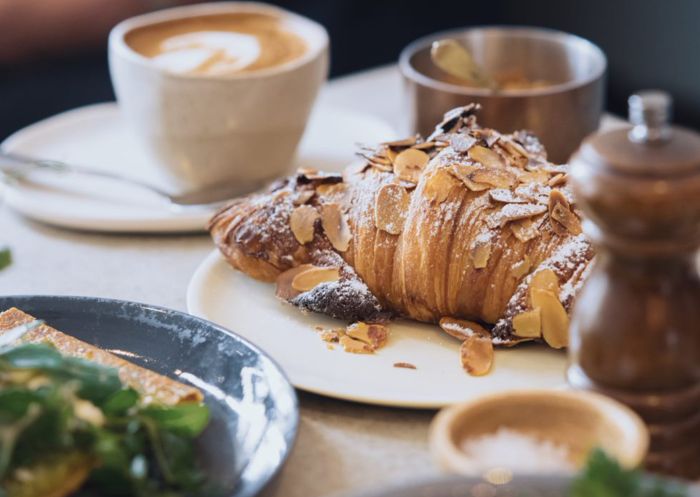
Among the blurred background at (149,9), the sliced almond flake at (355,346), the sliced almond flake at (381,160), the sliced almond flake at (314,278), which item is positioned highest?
the sliced almond flake at (381,160)

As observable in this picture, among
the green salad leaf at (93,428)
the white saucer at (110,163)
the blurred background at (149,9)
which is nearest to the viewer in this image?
the green salad leaf at (93,428)

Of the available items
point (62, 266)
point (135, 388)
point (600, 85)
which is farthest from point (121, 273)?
point (600, 85)

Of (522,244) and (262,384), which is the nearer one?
(262,384)

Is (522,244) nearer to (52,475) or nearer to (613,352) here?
(613,352)

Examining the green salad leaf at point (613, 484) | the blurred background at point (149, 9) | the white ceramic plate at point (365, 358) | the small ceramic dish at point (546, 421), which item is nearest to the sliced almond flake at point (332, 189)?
the white ceramic plate at point (365, 358)

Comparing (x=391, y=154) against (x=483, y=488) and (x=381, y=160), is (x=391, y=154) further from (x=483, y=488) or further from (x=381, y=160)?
(x=483, y=488)

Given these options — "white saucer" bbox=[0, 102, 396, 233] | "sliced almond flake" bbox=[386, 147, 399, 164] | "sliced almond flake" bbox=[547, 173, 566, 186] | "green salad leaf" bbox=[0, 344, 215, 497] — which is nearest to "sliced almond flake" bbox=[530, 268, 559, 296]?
"sliced almond flake" bbox=[547, 173, 566, 186]

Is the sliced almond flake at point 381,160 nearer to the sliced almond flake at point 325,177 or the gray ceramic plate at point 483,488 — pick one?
the sliced almond flake at point 325,177
